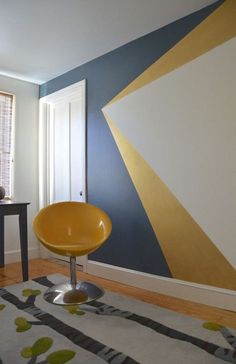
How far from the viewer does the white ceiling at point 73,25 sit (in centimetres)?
235

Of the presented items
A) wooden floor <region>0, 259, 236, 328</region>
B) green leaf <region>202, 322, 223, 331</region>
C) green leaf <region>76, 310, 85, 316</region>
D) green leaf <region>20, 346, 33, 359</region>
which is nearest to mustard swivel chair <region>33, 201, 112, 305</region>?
green leaf <region>76, 310, 85, 316</region>

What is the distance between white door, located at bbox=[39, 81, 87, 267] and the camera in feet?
11.9

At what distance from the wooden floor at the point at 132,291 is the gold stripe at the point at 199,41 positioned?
1.98 meters

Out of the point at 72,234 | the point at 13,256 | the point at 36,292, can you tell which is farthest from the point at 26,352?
the point at 13,256

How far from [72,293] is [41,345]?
2.52 ft

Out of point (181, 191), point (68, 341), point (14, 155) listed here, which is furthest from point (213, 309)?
point (14, 155)

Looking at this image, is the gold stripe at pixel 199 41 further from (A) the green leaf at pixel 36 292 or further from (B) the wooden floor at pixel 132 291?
(A) the green leaf at pixel 36 292

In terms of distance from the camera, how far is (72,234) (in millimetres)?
2693

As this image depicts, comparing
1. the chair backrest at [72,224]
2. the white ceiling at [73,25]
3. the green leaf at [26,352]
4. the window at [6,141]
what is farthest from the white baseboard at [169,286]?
the white ceiling at [73,25]

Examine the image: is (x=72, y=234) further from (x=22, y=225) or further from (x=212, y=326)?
(x=212, y=326)

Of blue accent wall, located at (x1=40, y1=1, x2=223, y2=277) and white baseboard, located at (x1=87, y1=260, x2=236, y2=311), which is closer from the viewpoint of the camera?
white baseboard, located at (x1=87, y1=260, x2=236, y2=311)

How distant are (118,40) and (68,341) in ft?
8.84

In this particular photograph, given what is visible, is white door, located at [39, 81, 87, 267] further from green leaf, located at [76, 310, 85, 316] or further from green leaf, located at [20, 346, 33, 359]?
green leaf, located at [20, 346, 33, 359]

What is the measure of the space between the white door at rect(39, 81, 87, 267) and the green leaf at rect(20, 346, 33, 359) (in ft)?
5.65
